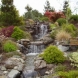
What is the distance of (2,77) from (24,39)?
5.70 m

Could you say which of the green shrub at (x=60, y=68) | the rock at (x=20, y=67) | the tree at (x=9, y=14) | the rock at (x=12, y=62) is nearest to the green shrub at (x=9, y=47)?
the rock at (x=12, y=62)

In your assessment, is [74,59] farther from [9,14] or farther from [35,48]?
[9,14]

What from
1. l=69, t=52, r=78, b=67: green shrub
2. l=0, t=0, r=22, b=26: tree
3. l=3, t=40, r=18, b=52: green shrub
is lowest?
l=69, t=52, r=78, b=67: green shrub

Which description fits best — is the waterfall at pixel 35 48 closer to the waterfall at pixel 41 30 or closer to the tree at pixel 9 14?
the waterfall at pixel 41 30

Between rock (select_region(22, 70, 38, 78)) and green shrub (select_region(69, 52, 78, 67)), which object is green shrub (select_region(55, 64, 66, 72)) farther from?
rock (select_region(22, 70, 38, 78))

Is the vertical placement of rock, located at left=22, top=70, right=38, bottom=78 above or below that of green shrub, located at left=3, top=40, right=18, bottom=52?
below

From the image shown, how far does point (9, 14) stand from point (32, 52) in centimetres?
633

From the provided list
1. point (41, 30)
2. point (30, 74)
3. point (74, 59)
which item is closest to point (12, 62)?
point (30, 74)

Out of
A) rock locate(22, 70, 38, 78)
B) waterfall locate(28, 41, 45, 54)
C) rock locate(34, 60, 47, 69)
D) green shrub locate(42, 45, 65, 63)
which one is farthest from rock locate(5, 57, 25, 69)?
waterfall locate(28, 41, 45, 54)

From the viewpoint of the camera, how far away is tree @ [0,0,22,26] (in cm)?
1958

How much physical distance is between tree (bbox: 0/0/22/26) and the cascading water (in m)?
2.48

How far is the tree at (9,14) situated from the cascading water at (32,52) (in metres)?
2.48

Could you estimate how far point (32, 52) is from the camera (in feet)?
47.1

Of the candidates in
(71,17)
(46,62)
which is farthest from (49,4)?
(46,62)
